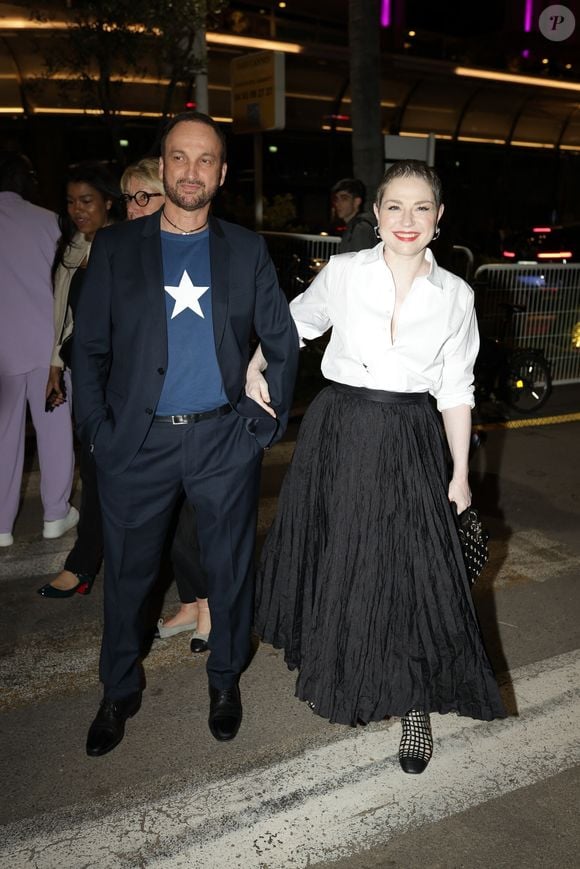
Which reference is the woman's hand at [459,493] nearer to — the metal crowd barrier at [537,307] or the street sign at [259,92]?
the metal crowd barrier at [537,307]

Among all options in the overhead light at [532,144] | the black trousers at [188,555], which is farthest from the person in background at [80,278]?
the overhead light at [532,144]

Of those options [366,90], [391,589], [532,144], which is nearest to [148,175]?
[391,589]

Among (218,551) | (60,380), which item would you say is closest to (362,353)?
(218,551)

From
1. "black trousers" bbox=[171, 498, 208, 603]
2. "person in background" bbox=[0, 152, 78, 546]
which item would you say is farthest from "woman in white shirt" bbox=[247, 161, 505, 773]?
"person in background" bbox=[0, 152, 78, 546]

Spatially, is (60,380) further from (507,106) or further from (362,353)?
(507,106)

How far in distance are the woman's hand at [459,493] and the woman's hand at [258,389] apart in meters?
0.71

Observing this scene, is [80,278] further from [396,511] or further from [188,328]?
[396,511]

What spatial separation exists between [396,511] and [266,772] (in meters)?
1.03

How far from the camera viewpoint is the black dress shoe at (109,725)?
3.02 m

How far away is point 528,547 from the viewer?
5.07m

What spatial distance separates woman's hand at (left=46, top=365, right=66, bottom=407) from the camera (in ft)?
14.7

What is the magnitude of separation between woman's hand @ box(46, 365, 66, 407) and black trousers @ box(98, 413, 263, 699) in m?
1.63

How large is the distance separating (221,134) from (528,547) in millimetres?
3261

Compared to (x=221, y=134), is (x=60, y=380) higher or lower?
lower
